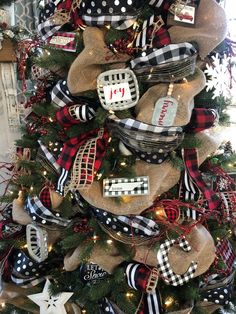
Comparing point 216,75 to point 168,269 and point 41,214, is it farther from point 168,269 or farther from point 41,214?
point 41,214

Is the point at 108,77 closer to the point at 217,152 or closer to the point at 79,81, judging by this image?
the point at 79,81

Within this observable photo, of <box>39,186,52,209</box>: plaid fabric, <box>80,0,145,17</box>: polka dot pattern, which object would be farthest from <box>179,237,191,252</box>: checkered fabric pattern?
<box>80,0,145,17</box>: polka dot pattern

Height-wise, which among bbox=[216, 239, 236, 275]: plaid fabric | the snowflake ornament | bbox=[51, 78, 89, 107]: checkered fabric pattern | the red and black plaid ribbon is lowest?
bbox=[216, 239, 236, 275]: plaid fabric

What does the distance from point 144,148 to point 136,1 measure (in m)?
0.38

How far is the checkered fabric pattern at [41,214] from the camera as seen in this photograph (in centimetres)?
119

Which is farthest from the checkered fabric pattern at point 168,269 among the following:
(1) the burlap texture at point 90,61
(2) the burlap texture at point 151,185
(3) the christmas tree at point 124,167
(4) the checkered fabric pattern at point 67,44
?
(4) the checkered fabric pattern at point 67,44

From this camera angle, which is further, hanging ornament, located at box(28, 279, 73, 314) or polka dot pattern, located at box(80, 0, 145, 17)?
hanging ornament, located at box(28, 279, 73, 314)

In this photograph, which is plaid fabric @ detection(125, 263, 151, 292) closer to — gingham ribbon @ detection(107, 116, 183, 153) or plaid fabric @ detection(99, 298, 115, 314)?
plaid fabric @ detection(99, 298, 115, 314)

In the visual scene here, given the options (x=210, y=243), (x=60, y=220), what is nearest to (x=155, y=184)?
(x=210, y=243)

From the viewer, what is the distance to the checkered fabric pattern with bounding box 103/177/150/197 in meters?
1.05

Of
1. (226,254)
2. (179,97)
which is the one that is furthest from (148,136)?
(226,254)

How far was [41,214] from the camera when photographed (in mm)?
1201

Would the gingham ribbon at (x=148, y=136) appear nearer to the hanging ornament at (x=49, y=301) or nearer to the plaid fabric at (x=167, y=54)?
the plaid fabric at (x=167, y=54)

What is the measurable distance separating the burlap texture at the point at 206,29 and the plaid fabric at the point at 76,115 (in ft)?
0.96
